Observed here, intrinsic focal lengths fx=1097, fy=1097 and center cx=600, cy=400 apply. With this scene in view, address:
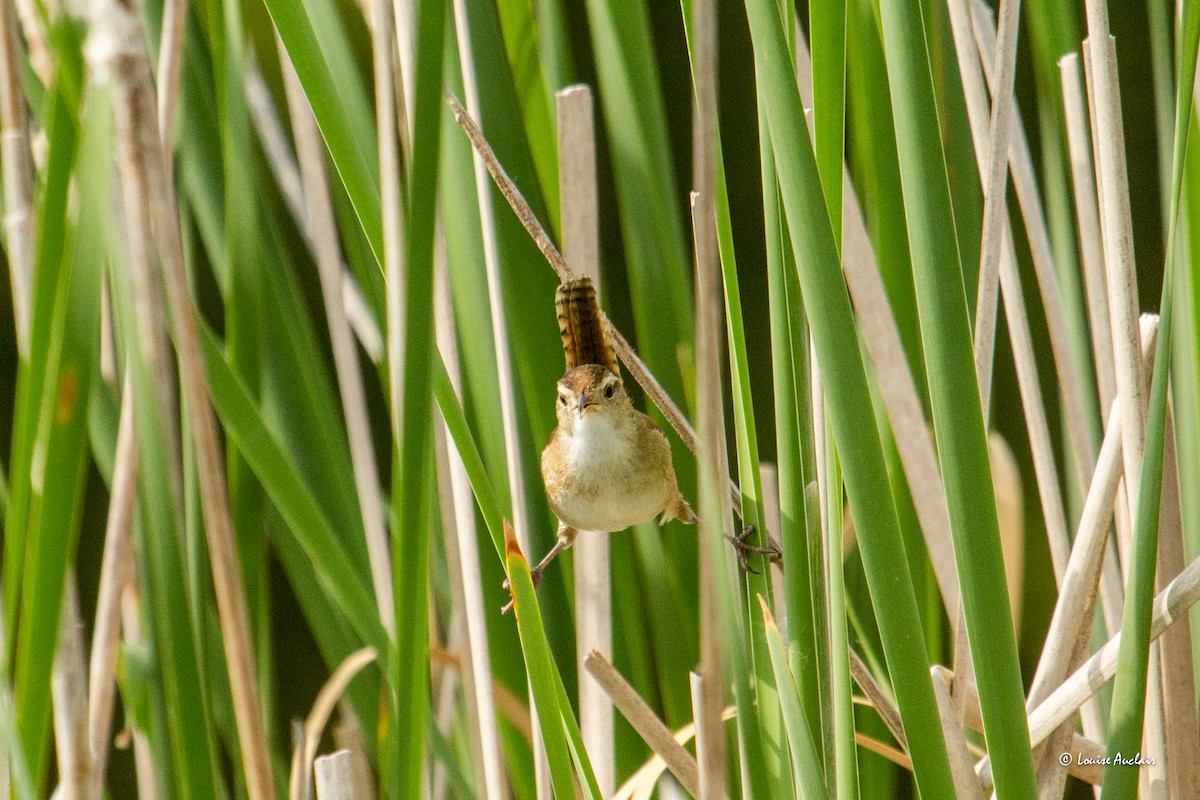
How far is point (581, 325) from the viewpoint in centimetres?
125

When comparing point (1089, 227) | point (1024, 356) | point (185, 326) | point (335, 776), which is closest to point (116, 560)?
point (335, 776)

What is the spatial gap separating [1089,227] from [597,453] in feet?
2.09

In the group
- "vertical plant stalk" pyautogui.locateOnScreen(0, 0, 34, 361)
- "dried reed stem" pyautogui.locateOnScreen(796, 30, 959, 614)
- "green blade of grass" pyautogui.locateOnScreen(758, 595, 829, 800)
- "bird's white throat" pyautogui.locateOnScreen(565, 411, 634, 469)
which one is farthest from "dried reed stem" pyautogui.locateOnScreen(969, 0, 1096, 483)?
"vertical plant stalk" pyautogui.locateOnScreen(0, 0, 34, 361)

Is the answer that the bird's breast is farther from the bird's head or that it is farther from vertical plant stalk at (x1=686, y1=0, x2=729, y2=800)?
vertical plant stalk at (x1=686, y1=0, x2=729, y2=800)

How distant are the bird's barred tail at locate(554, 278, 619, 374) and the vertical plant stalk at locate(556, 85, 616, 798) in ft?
0.11

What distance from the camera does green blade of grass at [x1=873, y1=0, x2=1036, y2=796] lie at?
734 mm

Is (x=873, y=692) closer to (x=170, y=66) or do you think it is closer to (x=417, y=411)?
(x=417, y=411)

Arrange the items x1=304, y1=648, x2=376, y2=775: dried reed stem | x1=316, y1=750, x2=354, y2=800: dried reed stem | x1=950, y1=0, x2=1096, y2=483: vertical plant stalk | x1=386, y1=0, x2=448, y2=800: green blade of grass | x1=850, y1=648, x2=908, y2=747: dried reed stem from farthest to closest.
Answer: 1. x1=304, y1=648, x2=376, y2=775: dried reed stem
2. x1=950, y1=0, x2=1096, y2=483: vertical plant stalk
3. x1=850, y1=648, x2=908, y2=747: dried reed stem
4. x1=316, y1=750, x2=354, y2=800: dried reed stem
5. x1=386, y1=0, x2=448, y2=800: green blade of grass

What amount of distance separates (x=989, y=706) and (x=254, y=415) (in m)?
0.61

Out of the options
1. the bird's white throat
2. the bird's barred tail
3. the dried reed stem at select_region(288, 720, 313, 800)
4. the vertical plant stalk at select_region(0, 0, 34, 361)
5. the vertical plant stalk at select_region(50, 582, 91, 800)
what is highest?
the vertical plant stalk at select_region(0, 0, 34, 361)

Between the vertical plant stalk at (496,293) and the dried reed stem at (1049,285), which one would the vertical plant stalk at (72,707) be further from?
the dried reed stem at (1049,285)

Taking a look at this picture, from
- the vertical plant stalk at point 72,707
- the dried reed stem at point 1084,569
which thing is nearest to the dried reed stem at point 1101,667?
the dried reed stem at point 1084,569

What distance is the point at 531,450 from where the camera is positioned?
1.38 meters

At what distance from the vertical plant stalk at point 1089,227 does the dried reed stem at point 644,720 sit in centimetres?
55
